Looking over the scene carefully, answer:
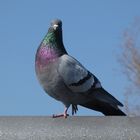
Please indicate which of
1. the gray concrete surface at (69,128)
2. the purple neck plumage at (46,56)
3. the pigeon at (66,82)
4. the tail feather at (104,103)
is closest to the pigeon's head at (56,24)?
the pigeon at (66,82)

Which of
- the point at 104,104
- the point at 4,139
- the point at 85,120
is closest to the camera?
the point at 4,139

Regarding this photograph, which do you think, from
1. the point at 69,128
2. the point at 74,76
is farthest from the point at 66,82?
the point at 69,128

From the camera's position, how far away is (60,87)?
3.05 m

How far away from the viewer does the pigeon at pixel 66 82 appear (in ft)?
9.94

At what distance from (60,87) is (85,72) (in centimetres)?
33

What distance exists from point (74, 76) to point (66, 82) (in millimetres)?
98

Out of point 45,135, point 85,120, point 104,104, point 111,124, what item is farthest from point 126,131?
point 104,104

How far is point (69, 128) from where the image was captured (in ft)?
5.75

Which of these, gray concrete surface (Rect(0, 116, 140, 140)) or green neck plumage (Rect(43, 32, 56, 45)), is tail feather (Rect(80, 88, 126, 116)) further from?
gray concrete surface (Rect(0, 116, 140, 140))

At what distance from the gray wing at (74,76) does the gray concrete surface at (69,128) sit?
48.7 inches

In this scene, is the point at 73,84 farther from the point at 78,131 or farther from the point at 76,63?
the point at 78,131

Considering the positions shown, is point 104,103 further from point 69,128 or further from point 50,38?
point 69,128

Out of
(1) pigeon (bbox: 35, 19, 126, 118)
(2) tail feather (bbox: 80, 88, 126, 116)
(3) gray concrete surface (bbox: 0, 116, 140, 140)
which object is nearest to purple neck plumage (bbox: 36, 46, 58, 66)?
(1) pigeon (bbox: 35, 19, 126, 118)

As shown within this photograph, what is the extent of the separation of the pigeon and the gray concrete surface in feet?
3.74
